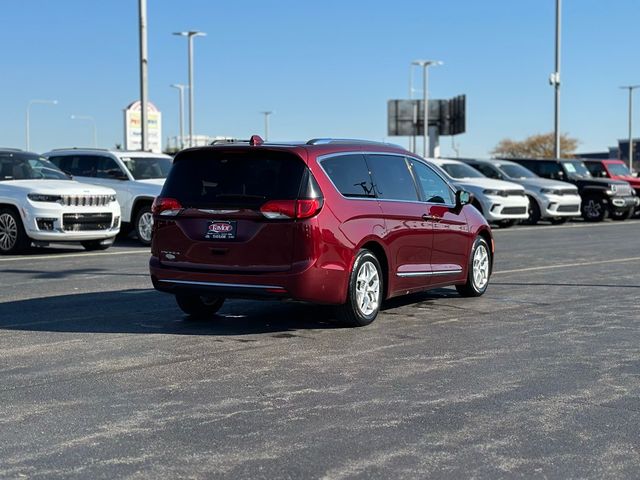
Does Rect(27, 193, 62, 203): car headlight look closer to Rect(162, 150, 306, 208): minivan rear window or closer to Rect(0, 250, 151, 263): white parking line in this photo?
Rect(0, 250, 151, 263): white parking line

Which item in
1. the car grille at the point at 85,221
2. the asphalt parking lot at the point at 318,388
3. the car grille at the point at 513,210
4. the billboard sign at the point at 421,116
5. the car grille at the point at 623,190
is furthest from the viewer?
the billboard sign at the point at 421,116

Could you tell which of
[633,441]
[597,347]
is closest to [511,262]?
[597,347]

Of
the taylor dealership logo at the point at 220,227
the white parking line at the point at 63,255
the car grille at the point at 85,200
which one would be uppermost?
the car grille at the point at 85,200

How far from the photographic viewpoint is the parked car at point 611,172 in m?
31.8

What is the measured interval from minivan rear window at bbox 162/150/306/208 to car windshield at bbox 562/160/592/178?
900 inches

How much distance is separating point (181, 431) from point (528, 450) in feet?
5.97

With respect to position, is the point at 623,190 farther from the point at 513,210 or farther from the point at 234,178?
the point at 234,178

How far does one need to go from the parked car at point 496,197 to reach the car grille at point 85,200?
1004cm

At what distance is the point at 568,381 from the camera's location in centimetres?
639

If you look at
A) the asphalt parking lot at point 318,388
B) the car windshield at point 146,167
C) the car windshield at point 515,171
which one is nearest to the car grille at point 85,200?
the car windshield at point 146,167

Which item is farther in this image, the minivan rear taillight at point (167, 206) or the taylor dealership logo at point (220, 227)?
the minivan rear taillight at point (167, 206)

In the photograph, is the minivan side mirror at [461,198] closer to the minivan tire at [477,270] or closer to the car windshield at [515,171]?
the minivan tire at [477,270]

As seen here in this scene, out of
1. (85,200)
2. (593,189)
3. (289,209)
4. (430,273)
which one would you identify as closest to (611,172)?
(593,189)

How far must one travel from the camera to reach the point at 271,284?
26.0 ft
